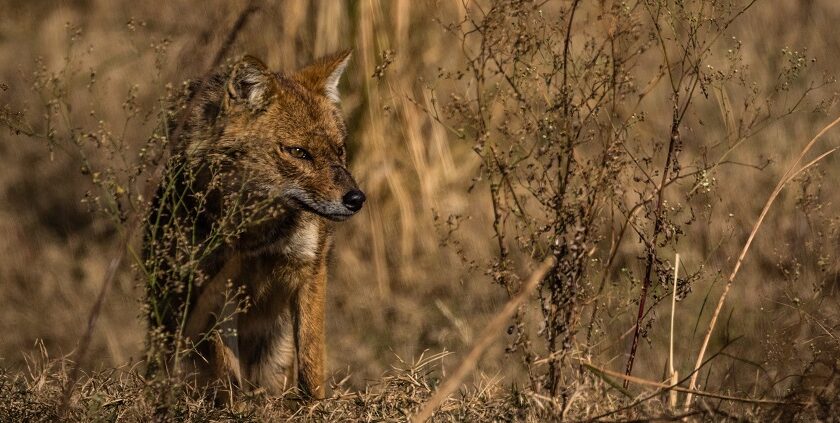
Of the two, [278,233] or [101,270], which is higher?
[278,233]

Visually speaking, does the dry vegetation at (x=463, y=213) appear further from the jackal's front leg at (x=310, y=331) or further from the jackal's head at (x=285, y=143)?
the jackal's front leg at (x=310, y=331)

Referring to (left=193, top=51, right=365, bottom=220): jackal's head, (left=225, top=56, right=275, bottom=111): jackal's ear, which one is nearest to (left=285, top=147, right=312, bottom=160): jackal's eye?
(left=193, top=51, right=365, bottom=220): jackal's head

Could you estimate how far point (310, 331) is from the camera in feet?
16.8

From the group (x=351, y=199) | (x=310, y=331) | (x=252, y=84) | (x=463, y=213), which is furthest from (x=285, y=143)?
(x=463, y=213)

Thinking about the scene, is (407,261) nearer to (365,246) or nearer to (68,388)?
(365,246)

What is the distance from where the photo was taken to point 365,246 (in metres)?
7.61

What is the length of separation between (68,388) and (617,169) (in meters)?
1.68

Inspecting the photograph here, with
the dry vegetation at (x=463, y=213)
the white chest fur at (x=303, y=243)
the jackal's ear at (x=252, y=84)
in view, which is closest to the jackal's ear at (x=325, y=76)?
the jackal's ear at (x=252, y=84)

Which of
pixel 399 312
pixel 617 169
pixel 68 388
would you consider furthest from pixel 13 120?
pixel 399 312

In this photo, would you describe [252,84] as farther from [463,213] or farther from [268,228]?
[463,213]

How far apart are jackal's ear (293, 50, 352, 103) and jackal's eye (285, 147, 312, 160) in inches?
16.2

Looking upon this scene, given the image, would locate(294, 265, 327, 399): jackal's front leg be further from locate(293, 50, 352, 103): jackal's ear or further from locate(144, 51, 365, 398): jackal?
locate(293, 50, 352, 103): jackal's ear

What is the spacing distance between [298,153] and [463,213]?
2500 millimetres

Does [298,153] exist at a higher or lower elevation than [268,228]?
higher
